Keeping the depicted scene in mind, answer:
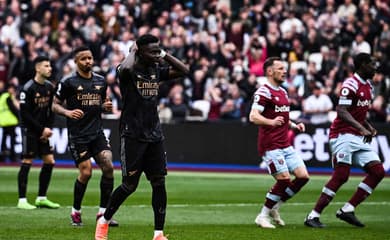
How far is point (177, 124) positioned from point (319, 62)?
462cm

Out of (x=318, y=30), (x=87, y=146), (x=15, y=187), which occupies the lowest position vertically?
(x=15, y=187)

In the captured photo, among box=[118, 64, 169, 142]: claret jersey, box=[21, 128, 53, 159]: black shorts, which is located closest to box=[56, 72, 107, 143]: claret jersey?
box=[21, 128, 53, 159]: black shorts

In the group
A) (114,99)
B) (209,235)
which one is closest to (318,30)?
(114,99)

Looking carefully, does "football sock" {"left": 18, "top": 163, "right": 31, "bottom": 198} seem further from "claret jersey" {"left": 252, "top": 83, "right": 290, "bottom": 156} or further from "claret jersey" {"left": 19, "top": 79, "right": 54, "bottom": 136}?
"claret jersey" {"left": 252, "top": 83, "right": 290, "bottom": 156}

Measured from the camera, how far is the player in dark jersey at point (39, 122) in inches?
701

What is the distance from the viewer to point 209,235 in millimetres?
13734

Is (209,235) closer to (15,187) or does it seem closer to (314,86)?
(15,187)

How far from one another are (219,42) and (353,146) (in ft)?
54.6

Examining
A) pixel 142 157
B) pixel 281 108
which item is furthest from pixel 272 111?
pixel 142 157

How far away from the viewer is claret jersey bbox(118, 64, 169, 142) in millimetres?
12742

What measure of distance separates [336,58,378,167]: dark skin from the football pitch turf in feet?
4.66

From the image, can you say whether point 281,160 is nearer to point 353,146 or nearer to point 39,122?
point 353,146

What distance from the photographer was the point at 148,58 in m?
12.6

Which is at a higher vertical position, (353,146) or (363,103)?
(363,103)
